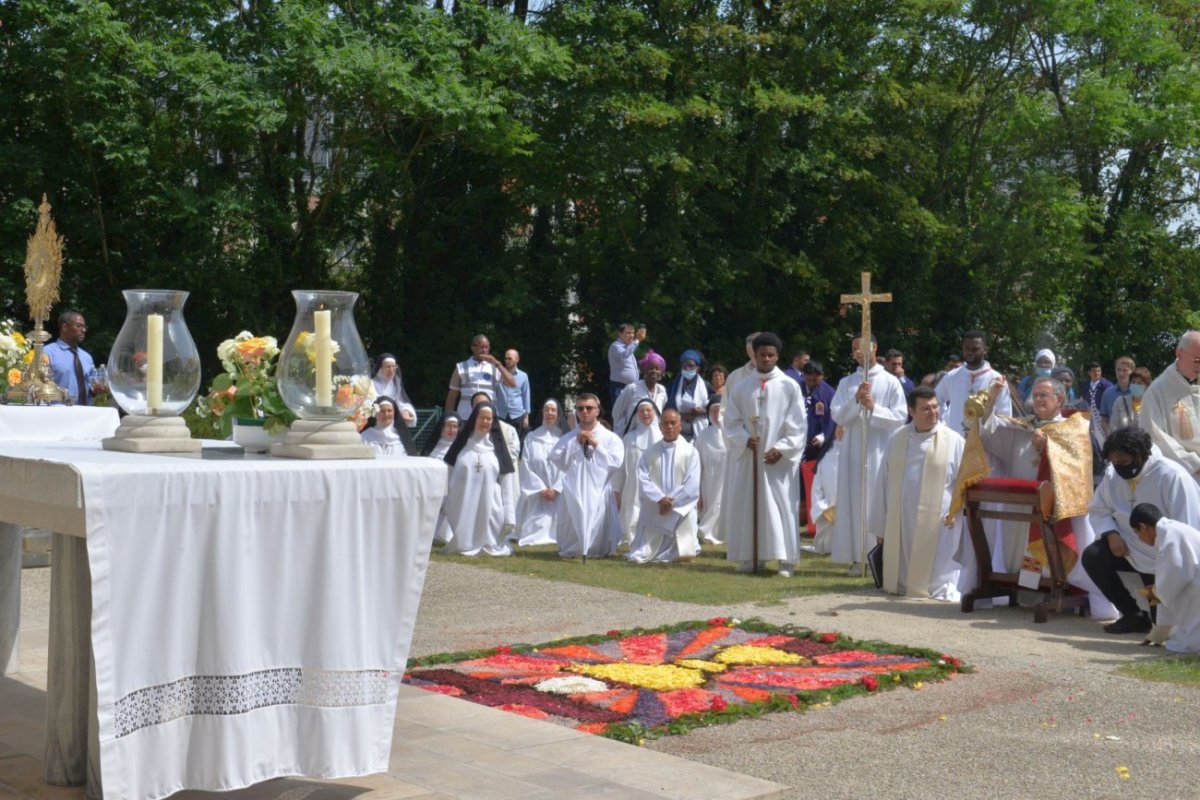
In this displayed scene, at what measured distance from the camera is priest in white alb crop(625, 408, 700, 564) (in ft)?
42.2

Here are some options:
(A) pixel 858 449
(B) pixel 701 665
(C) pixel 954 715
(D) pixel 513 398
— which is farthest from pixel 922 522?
(D) pixel 513 398

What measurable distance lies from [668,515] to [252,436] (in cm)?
821

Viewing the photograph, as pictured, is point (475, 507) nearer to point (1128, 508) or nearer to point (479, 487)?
point (479, 487)

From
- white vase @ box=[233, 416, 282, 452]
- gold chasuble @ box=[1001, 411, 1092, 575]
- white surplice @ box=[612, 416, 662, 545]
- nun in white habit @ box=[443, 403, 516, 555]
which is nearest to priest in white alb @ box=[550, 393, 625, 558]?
white surplice @ box=[612, 416, 662, 545]

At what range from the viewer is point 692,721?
659 centimetres

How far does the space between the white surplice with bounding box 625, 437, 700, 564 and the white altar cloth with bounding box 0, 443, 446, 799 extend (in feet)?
27.2

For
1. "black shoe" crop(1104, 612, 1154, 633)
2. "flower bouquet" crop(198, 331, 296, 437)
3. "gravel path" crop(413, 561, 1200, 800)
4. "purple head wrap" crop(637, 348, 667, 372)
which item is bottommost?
"gravel path" crop(413, 561, 1200, 800)

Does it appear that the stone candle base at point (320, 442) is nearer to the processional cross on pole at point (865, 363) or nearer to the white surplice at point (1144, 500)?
the white surplice at point (1144, 500)

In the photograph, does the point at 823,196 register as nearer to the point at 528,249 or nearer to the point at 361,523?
the point at 528,249

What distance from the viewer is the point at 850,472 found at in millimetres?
12773

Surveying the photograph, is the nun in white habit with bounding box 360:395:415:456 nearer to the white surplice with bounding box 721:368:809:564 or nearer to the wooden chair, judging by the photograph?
the white surplice with bounding box 721:368:809:564

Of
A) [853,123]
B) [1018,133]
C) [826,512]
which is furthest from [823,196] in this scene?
[826,512]

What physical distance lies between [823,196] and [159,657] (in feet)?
66.6

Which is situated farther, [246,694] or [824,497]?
[824,497]
